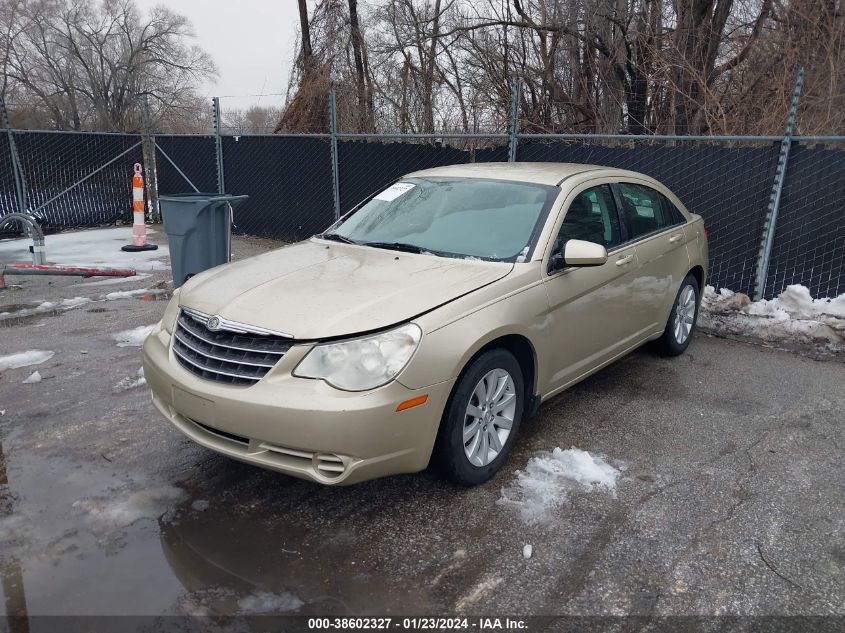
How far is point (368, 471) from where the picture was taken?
3076mm

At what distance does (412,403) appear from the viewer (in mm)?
3084

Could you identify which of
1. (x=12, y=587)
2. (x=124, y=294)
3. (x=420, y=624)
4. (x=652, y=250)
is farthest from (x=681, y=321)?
(x=124, y=294)

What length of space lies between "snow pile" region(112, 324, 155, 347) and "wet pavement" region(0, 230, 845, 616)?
3.28 ft

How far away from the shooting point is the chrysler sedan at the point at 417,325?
305cm

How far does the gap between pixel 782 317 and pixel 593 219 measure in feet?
10.9

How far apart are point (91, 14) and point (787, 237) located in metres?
49.4

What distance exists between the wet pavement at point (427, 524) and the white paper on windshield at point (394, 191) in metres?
1.78

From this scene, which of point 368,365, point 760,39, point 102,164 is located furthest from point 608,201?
point 102,164

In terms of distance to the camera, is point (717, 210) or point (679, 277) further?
point (717, 210)

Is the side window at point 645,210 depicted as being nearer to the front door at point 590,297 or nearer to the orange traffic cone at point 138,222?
the front door at point 590,297

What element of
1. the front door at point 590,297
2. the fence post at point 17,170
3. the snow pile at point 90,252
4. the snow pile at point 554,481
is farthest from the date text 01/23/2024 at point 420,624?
the fence post at point 17,170

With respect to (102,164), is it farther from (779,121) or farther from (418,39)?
(779,121)

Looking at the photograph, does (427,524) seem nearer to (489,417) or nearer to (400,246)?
(489,417)

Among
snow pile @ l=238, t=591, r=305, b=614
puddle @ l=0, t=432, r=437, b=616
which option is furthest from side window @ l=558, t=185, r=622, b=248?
snow pile @ l=238, t=591, r=305, b=614
